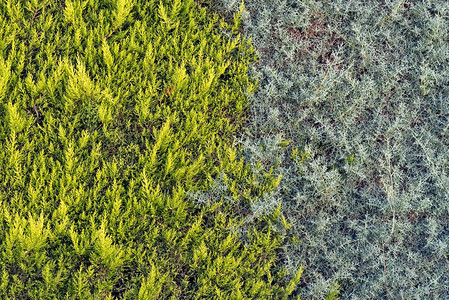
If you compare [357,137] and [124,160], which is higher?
[357,137]

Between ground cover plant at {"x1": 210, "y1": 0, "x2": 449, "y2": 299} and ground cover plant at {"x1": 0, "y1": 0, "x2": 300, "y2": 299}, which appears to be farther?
ground cover plant at {"x1": 210, "y1": 0, "x2": 449, "y2": 299}

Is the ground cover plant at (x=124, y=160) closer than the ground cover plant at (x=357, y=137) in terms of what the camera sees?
Yes

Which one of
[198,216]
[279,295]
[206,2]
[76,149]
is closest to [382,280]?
[279,295]

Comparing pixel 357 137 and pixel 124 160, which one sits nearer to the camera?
pixel 124 160
